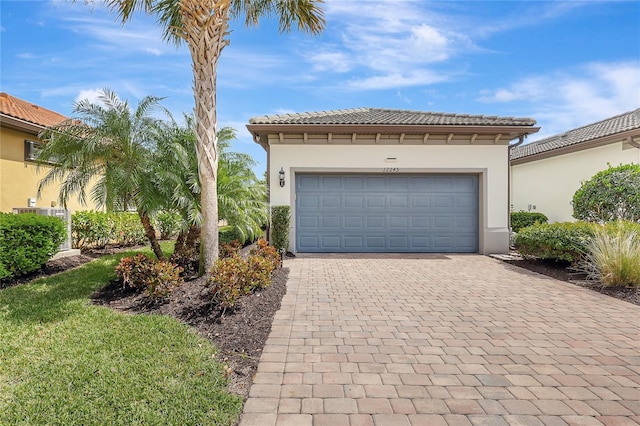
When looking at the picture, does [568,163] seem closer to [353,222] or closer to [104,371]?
[353,222]

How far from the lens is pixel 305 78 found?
11172 mm

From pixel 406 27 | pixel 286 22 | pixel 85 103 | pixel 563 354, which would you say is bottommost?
pixel 563 354

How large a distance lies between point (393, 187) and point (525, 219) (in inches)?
256

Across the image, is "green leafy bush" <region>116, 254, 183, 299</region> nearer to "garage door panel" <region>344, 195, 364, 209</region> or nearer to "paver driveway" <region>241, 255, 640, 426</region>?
"paver driveway" <region>241, 255, 640, 426</region>

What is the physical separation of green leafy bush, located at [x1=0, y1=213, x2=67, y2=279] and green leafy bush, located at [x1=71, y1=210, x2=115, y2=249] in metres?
2.60

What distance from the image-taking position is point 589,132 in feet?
45.7

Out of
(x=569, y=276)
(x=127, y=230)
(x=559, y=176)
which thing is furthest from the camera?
(x=559, y=176)

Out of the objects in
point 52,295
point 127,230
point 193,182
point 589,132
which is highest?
point 589,132

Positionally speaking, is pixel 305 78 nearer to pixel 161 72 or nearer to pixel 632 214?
pixel 161 72

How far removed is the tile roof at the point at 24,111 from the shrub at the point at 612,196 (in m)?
16.7

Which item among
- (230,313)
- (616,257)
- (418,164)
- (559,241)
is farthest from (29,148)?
(616,257)

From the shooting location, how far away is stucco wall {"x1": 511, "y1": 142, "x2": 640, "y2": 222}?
11352 millimetres

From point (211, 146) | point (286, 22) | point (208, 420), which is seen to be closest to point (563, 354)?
point (208, 420)

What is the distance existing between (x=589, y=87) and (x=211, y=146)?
13.8 m
